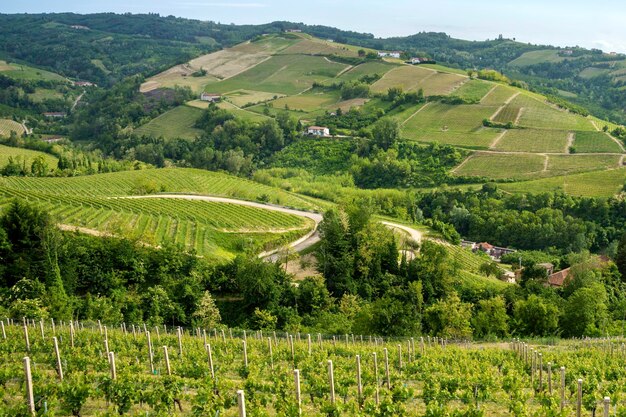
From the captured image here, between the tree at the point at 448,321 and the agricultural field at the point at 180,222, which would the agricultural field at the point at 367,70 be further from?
the tree at the point at 448,321

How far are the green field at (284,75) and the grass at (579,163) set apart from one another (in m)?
83.4

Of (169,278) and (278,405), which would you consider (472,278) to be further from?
(278,405)

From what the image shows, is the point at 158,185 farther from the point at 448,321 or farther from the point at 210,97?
the point at 210,97

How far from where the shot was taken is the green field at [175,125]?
141m

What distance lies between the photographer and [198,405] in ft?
51.6

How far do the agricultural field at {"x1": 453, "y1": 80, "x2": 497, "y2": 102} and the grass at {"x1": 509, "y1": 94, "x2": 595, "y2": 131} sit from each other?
823cm

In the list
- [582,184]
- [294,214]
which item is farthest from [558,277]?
[582,184]

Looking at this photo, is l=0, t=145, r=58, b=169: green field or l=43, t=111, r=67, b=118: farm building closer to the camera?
l=0, t=145, r=58, b=169: green field

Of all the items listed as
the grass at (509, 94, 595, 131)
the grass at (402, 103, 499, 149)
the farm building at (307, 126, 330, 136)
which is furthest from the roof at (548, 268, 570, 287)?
the farm building at (307, 126, 330, 136)

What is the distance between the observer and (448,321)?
40188 millimetres

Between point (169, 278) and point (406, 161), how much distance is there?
76.2m

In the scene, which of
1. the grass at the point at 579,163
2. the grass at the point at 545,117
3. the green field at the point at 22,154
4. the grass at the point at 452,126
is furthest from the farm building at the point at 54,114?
the grass at the point at 579,163

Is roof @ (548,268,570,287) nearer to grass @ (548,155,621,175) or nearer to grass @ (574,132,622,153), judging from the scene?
grass @ (548,155,621,175)

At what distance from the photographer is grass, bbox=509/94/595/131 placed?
387 feet
